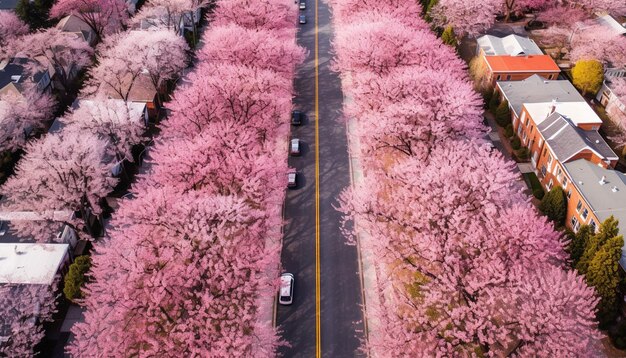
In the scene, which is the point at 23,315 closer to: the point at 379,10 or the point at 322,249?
the point at 322,249

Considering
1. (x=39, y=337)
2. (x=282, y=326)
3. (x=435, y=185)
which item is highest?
(x=435, y=185)

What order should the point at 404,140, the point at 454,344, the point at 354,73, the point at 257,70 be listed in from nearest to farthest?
the point at 454,344, the point at 404,140, the point at 257,70, the point at 354,73

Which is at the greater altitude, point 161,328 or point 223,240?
point 223,240

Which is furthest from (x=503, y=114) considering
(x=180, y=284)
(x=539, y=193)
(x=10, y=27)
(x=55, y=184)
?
(x=10, y=27)

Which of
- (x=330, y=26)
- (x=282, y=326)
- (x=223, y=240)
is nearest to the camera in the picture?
(x=223, y=240)

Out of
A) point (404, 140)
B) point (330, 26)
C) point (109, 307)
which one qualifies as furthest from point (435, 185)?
point (330, 26)

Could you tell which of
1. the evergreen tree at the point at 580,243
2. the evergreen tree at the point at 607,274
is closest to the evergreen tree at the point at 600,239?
the evergreen tree at the point at 607,274

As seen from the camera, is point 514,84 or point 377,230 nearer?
point 377,230

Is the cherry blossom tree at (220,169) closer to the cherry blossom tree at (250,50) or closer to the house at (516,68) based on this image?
the cherry blossom tree at (250,50)

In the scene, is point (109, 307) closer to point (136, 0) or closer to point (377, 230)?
point (377, 230)
